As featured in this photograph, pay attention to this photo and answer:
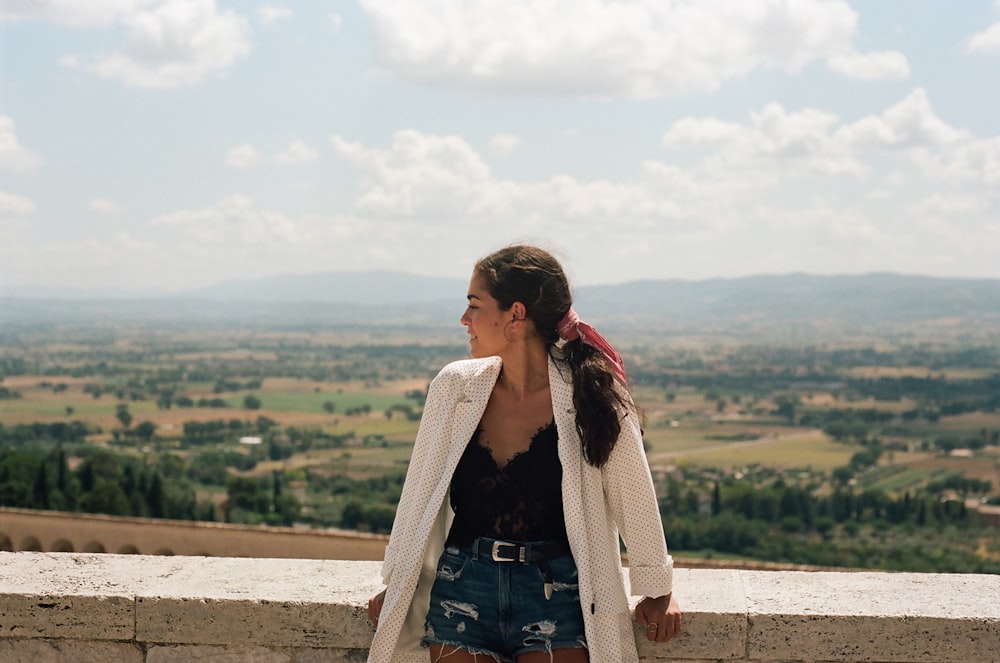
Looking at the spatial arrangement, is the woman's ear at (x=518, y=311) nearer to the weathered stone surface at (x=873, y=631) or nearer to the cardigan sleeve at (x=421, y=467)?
the cardigan sleeve at (x=421, y=467)

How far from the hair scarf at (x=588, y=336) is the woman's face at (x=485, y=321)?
0.15 metres

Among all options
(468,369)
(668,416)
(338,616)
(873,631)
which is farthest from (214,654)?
(668,416)

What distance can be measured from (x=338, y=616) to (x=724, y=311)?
166127mm

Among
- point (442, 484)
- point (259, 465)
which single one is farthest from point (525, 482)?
point (259, 465)

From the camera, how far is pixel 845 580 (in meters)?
3.09

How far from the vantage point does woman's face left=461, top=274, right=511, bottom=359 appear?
111 inches

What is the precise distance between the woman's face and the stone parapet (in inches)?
30.2

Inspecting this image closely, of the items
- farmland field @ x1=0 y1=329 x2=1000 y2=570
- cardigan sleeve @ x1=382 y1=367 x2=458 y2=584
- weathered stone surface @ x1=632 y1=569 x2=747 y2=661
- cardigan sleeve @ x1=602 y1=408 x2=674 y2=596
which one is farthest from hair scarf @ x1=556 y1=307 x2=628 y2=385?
farmland field @ x1=0 y1=329 x2=1000 y2=570

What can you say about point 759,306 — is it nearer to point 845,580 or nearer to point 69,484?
point 69,484

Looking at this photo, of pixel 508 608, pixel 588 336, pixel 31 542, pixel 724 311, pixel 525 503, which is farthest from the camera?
pixel 724 311

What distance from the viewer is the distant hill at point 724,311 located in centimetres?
14338

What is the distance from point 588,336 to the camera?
279 cm

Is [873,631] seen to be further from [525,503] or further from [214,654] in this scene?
[214,654]

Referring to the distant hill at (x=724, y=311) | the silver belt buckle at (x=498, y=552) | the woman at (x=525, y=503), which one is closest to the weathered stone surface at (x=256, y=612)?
the woman at (x=525, y=503)
